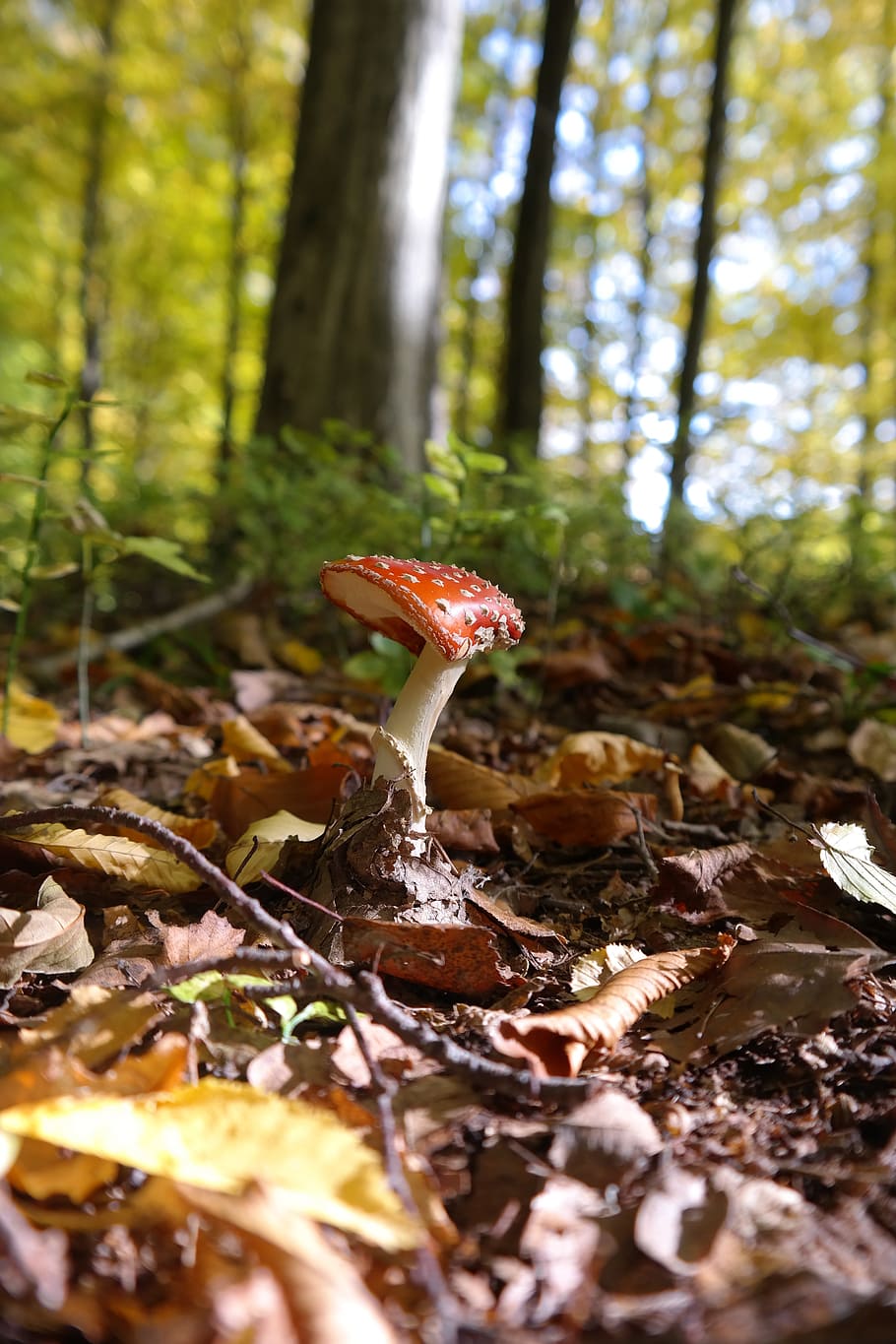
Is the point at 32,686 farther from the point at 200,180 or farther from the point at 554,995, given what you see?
the point at 200,180

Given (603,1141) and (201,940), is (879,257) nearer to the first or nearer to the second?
(201,940)

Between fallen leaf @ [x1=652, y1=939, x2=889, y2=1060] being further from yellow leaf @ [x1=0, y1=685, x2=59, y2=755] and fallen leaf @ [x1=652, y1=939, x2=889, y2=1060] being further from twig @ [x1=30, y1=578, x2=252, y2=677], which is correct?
twig @ [x1=30, y1=578, x2=252, y2=677]

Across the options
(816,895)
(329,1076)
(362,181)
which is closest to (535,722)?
(816,895)

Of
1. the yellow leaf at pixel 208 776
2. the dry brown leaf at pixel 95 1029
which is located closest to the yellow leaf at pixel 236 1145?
the dry brown leaf at pixel 95 1029

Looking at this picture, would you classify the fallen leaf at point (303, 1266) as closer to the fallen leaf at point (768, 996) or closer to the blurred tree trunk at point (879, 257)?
the fallen leaf at point (768, 996)

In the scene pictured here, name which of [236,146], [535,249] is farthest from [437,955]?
[236,146]

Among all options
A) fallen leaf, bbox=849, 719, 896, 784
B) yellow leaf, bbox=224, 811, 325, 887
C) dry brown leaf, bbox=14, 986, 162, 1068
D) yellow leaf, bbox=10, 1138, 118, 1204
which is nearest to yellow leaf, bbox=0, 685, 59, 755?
yellow leaf, bbox=224, 811, 325, 887
